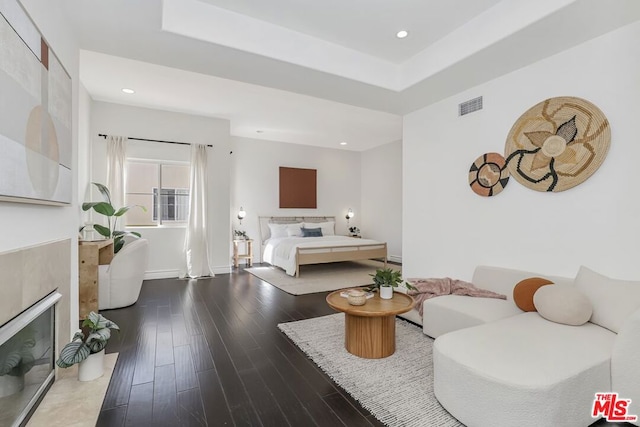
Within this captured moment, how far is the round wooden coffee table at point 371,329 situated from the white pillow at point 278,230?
4580 millimetres

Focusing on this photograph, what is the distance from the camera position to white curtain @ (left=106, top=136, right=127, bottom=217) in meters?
4.80

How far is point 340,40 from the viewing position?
2.95 meters

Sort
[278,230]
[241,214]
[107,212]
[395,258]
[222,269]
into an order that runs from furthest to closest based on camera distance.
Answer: [395,258], [278,230], [241,214], [222,269], [107,212]

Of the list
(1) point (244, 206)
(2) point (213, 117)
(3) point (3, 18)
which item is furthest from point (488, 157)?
(1) point (244, 206)

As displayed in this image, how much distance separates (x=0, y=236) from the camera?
127 centimetres

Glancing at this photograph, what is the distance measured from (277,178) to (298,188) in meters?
0.61

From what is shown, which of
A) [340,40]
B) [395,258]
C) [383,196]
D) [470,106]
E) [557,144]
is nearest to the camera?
[557,144]

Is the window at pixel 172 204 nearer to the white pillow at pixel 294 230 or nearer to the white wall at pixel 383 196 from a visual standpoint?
the white pillow at pixel 294 230

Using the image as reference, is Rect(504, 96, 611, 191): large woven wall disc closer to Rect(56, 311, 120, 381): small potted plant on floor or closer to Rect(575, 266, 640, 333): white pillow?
Rect(575, 266, 640, 333): white pillow

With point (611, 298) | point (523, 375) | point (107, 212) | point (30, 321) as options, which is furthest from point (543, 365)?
point (107, 212)

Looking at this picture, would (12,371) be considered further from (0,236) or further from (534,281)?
(534,281)

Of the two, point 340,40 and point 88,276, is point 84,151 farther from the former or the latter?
point 340,40

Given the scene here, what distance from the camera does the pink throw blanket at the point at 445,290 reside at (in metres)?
2.88

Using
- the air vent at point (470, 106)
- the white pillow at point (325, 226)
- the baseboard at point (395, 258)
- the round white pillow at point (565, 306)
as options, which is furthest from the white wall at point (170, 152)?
the round white pillow at point (565, 306)
